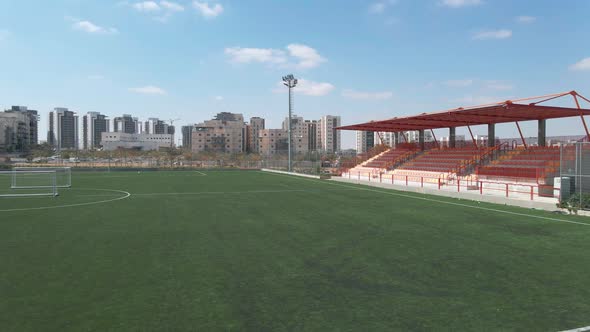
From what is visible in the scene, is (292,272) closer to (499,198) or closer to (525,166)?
(499,198)

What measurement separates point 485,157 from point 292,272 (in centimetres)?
2922

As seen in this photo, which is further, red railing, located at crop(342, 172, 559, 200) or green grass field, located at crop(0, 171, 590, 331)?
red railing, located at crop(342, 172, 559, 200)

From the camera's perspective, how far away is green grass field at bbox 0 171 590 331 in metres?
5.38

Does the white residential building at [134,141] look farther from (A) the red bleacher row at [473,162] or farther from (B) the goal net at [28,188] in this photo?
(B) the goal net at [28,188]

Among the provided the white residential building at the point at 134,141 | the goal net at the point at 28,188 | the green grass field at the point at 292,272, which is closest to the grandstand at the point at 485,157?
the green grass field at the point at 292,272

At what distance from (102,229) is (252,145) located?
595 feet

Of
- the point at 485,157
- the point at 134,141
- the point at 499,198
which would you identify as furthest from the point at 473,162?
the point at 134,141

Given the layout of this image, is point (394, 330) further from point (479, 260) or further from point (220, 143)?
point (220, 143)

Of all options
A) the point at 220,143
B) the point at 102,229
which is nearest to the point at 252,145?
the point at 220,143

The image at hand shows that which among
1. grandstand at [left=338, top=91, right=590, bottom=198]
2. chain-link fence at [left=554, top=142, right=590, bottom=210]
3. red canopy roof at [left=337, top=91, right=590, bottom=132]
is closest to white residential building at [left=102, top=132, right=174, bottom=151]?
grandstand at [left=338, top=91, right=590, bottom=198]

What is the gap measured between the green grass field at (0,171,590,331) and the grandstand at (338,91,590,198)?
10.4 m

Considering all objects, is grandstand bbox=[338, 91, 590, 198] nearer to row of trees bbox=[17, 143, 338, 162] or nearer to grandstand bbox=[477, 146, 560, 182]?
grandstand bbox=[477, 146, 560, 182]

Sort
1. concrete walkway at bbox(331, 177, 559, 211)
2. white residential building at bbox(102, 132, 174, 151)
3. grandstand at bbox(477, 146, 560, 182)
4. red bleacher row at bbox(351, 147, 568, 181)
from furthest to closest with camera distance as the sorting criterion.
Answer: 1. white residential building at bbox(102, 132, 174, 151)
2. red bleacher row at bbox(351, 147, 568, 181)
3. grandstand at bbox(477, 146, 560, 182)
4. concrete walkway at bbox(331, 177, 559, 211)

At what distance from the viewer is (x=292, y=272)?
24.9 ft
